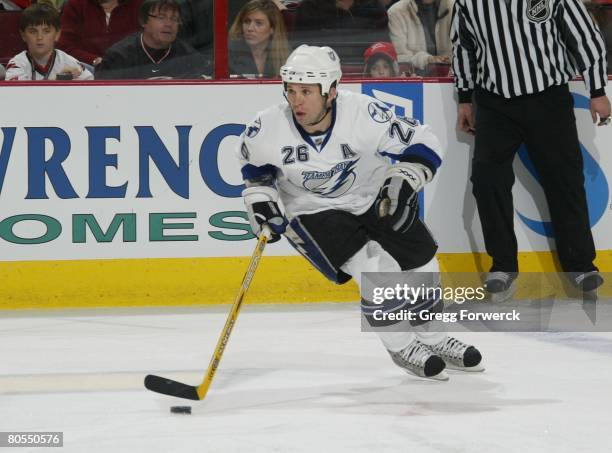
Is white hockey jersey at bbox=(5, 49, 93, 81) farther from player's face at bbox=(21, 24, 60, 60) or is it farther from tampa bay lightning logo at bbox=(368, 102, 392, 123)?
tampa bay lightning logo at bbox=(368, 102, 392, 123)

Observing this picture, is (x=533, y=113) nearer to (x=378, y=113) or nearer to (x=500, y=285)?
(x=500, y=285)

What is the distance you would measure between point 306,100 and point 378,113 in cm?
28

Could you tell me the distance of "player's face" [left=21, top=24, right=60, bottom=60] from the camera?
5.42 meters

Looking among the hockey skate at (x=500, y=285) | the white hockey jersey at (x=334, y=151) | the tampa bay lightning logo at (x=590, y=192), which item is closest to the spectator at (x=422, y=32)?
the tampa bay lightning logo at (x=590, y=192)

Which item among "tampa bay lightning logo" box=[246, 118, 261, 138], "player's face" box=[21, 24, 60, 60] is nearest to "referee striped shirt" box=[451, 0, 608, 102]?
"player's face" box=[21, 24, 60, 60]

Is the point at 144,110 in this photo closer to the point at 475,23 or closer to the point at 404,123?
the point at 475,23

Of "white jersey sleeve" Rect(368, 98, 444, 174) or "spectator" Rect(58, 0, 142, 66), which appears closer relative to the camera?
"white jersey sleeve" Rect(368, 98, 444, 174)

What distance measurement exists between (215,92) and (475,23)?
1105 millimetres

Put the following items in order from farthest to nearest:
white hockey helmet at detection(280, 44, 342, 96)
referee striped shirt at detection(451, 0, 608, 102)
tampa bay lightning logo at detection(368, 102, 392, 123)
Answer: referee striped shirt at detection(451, 0, 608, 102), tampa bay lightning logo at detection(368, 102, 392, 123), white hockey helmet at detection(280, 44, 342, 96)

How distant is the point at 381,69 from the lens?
5598 millimetres

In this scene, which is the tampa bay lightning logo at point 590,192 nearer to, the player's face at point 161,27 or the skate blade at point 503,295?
the skate blade at point 503,295

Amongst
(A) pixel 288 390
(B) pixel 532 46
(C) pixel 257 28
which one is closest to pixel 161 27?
(C) pixel 257 28

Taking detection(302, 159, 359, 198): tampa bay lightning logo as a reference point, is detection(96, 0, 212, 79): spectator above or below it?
above

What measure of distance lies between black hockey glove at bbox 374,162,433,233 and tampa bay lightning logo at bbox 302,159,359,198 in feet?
0.46
